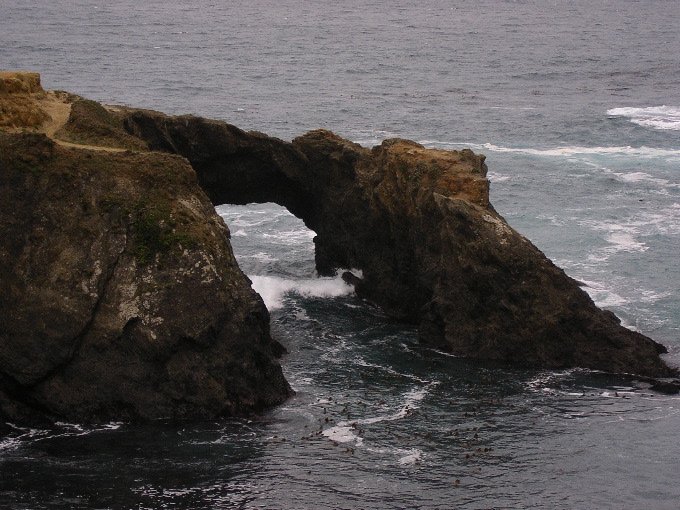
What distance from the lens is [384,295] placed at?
2133 inches

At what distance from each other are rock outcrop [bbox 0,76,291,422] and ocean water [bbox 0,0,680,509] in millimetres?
1532

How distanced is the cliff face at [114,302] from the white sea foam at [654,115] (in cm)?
6392

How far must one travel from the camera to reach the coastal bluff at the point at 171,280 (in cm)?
3941

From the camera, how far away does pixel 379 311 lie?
5428 cm

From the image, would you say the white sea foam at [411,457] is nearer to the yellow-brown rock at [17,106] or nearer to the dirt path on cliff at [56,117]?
the dirt path on cliff at [56,117]

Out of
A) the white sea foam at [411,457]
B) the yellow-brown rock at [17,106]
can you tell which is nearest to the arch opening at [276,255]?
the yellow-brown rock at [17,106]

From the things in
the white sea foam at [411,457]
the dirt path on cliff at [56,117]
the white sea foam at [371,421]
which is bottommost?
the white sea foam at [411,457]

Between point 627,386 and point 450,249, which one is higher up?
point 450,249

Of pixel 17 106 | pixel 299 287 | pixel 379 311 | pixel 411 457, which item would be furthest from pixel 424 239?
pixel 17 106

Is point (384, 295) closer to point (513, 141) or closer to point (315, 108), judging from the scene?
point (513, 141)

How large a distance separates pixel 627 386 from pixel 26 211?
89.0ft

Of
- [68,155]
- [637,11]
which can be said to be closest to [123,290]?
[68,155]

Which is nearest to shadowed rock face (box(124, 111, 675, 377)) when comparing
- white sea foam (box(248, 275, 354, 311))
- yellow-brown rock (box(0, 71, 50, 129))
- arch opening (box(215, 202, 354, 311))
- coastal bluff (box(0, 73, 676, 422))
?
coastal bluff (box(0, 73, 676, 422))

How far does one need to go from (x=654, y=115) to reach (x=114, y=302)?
73.5 meters
